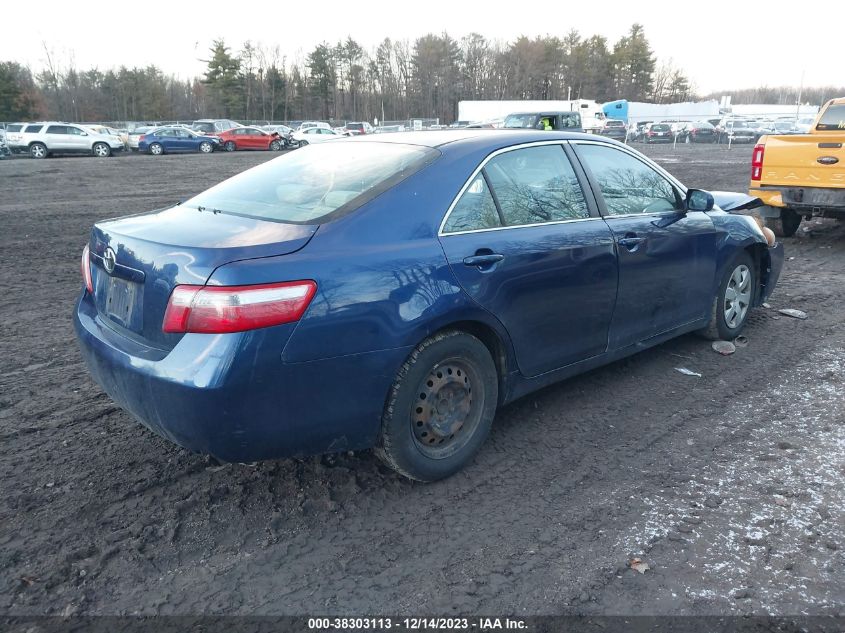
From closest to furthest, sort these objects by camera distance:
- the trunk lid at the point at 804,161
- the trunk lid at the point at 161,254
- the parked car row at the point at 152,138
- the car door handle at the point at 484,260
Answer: the trunk lid at the point at 161,254, the car door handle at the point at 484,260, the trunk lid at the point at 804,161, the parked car row at the point at 152,138

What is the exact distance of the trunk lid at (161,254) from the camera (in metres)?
2.62

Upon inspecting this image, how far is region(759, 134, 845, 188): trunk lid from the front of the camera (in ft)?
27.5

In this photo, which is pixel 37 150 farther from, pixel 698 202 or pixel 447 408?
pixel 447 408

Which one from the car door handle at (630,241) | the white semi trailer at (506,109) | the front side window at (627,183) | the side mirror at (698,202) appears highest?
the white semi trailer at (506,109)

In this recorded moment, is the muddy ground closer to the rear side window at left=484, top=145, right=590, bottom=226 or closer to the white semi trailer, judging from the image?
the rear side window at left=484, top=145, right=590, bottom=226

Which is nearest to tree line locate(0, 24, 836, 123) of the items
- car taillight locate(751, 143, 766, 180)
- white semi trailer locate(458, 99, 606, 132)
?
white semi trailer locate(458, 99, 606, 132)

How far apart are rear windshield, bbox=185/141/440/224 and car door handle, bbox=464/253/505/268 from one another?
0.52m

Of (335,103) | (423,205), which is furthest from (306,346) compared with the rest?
(335,103)

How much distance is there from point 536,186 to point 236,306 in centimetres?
193

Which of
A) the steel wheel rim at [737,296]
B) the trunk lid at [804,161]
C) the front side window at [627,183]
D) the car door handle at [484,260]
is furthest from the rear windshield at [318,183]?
the trunk lid at [804,161]

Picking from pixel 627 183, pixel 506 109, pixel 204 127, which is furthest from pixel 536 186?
pixel 506 109

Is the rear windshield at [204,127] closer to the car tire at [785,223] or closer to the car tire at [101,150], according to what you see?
the car tire at [101,150]

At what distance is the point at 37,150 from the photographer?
31.6 metres

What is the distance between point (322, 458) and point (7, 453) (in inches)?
65.2
